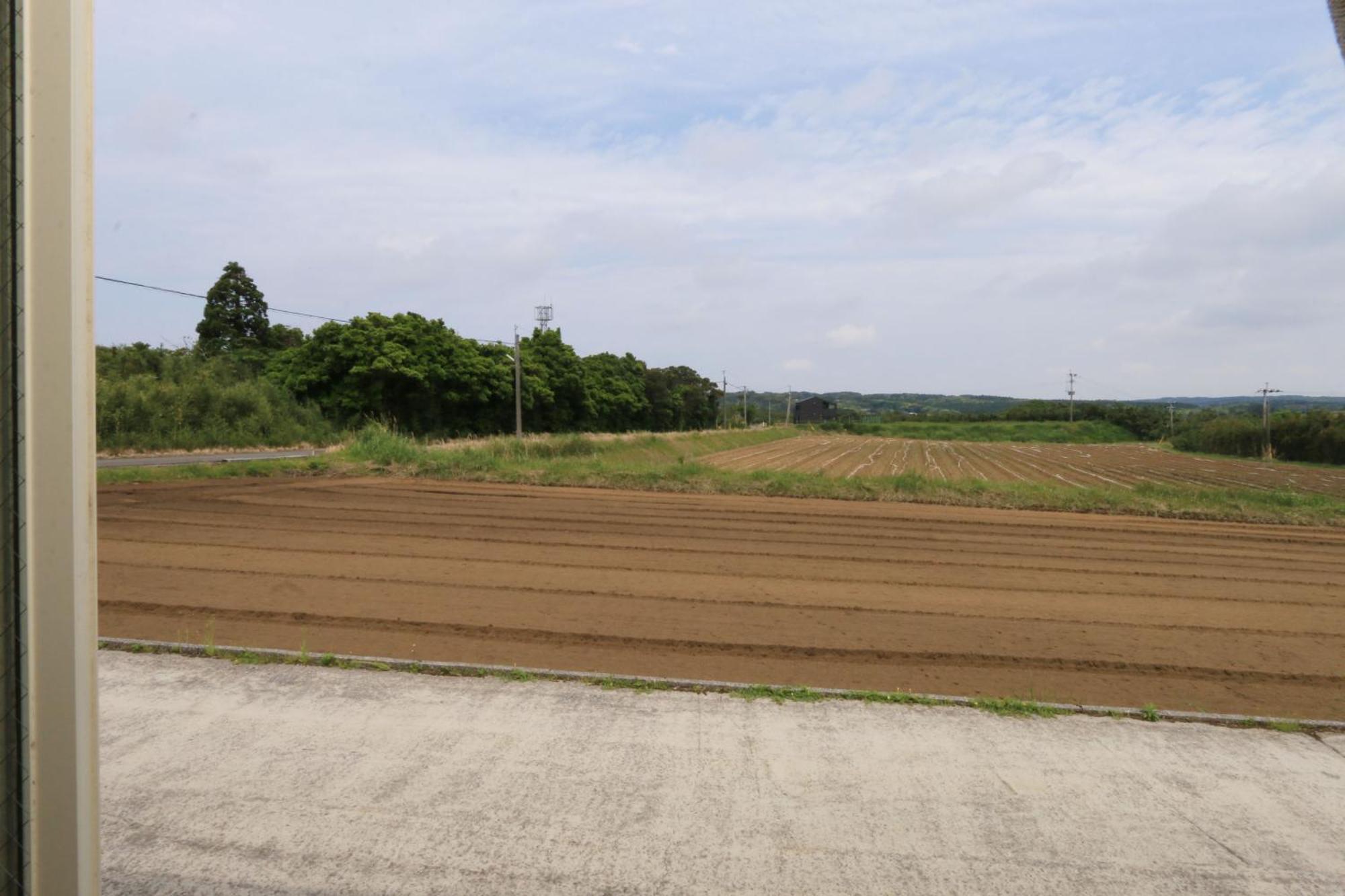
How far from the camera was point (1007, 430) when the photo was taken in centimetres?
9331

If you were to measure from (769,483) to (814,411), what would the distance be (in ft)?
402

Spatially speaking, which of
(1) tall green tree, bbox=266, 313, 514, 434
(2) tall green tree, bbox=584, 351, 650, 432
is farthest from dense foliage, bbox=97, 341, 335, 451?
(2) tall green tree, bbox=584, 351, 650, 432

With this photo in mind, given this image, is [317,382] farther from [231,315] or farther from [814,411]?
[814,411]

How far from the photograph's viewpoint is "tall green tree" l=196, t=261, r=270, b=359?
144 feet

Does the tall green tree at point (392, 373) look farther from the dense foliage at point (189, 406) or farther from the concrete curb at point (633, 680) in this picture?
the concrete curb at point (633, 680)

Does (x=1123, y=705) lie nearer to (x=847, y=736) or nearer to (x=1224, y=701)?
(x=1224, y=701)

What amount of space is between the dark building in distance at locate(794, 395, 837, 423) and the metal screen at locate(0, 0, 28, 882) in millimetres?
138530

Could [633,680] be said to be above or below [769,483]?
below

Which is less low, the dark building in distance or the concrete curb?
the dark building in distance

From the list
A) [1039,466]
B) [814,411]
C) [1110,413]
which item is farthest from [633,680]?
[814,411]

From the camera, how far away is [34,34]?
204 centimetres

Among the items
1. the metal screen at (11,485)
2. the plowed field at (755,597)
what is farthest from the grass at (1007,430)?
the metal screen at (11,485)

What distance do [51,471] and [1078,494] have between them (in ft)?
66.2

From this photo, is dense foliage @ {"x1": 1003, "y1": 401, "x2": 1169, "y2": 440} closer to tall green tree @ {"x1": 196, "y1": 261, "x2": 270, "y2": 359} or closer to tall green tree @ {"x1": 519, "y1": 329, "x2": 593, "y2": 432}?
tall green tree @ {"x1": 519, "y1": 329, "x2": 593, "y2": 432}
